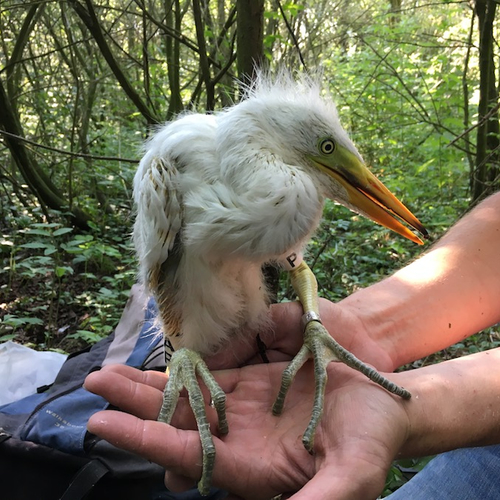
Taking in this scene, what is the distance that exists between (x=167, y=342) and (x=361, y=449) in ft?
3.75

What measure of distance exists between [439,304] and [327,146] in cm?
89

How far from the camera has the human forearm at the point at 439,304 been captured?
1.88m

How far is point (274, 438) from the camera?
4.33ft

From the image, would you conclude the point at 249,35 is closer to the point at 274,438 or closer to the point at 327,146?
the point at 327,146

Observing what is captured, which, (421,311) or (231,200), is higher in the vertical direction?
(231,200)

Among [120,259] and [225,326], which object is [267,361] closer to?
[225,326]

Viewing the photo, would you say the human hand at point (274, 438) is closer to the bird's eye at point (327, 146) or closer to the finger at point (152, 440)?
the finger at point (152, 440)

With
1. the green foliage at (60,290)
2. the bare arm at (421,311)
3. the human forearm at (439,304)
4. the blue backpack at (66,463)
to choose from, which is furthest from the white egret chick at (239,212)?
the green foliage at (60,290)

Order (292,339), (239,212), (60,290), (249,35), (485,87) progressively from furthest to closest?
(485,87), (60,290), (249,35), (292,339), (239,212)

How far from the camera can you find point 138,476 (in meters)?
1.61

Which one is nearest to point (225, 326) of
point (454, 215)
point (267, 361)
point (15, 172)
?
point (267, 361)

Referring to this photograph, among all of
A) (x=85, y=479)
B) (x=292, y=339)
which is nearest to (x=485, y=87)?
(x=292, y=339)

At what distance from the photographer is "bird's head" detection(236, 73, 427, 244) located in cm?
154

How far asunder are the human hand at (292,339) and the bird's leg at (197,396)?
165 mm
